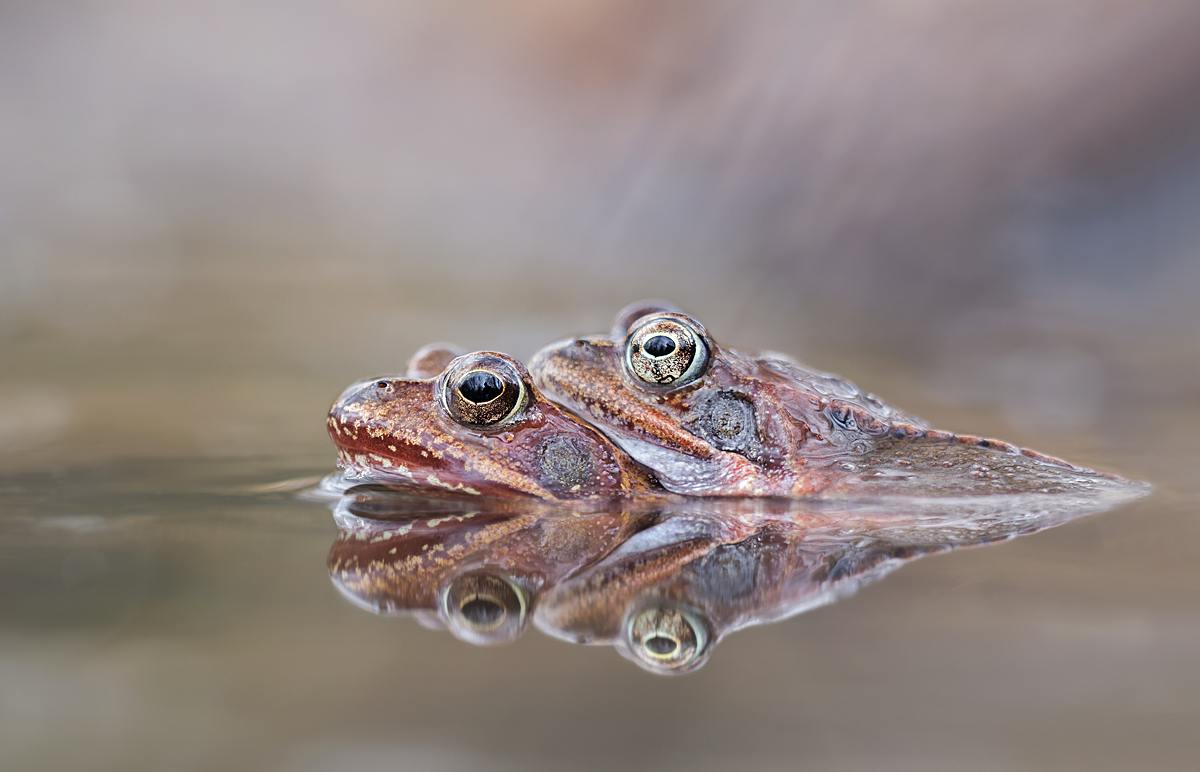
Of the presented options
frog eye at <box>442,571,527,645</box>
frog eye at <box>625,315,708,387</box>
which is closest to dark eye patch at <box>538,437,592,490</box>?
frog eye at <box>625,315,708,387</box>

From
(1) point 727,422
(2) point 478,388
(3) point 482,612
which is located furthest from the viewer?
(1) point 727,422

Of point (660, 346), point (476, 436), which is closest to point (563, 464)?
point (476, 436)

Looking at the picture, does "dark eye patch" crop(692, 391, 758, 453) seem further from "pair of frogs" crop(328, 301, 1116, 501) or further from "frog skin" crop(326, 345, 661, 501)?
"frog skin" crop(326, 345, 661, 501)

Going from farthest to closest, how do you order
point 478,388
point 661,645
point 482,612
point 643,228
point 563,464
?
point 643,228, point 563,464, point 478,388, point 482,612, point 661,645

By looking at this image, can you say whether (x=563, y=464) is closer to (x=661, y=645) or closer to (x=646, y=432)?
(x=646, y=432)

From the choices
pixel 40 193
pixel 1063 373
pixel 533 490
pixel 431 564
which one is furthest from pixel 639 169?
pixel 431 564

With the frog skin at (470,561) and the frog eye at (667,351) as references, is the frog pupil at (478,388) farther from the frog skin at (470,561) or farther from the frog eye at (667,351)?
the frog eye at (667,351)
